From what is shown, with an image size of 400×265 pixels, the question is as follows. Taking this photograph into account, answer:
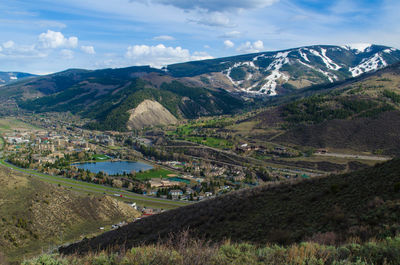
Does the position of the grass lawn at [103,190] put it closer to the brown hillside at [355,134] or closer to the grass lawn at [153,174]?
the grass lawn at [153,174]

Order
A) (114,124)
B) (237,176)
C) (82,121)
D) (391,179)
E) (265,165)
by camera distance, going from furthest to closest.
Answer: (82,121) < (114,124) < (265,165) < (237,176) < (391,179)

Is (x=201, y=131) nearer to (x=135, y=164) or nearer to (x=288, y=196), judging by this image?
(x=135, y=164)

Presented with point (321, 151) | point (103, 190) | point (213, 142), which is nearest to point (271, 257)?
point (103, 190)

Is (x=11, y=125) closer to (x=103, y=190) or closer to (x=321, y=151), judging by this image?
(x=103, y=190)

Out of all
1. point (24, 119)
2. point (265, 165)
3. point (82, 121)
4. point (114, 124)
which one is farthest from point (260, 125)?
point (24, 119)

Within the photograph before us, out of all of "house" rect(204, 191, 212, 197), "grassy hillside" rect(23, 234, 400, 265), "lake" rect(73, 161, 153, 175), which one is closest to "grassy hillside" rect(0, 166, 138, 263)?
"house" rect(204, 191, 212, 197)

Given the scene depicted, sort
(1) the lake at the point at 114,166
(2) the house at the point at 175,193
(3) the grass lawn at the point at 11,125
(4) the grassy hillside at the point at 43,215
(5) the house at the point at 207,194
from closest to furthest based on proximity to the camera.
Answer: (4) the grassy hillside at the point at 43,215
(5) the house at the point at 207,194
(2) the house at the point at 175,193
(1) the lake at the point at 114,166
(3) the grass lawn at the point at 11,125

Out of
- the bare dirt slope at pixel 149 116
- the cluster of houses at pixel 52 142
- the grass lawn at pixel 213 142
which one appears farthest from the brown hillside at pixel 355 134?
the bare dirt slope at pixel 149 116
